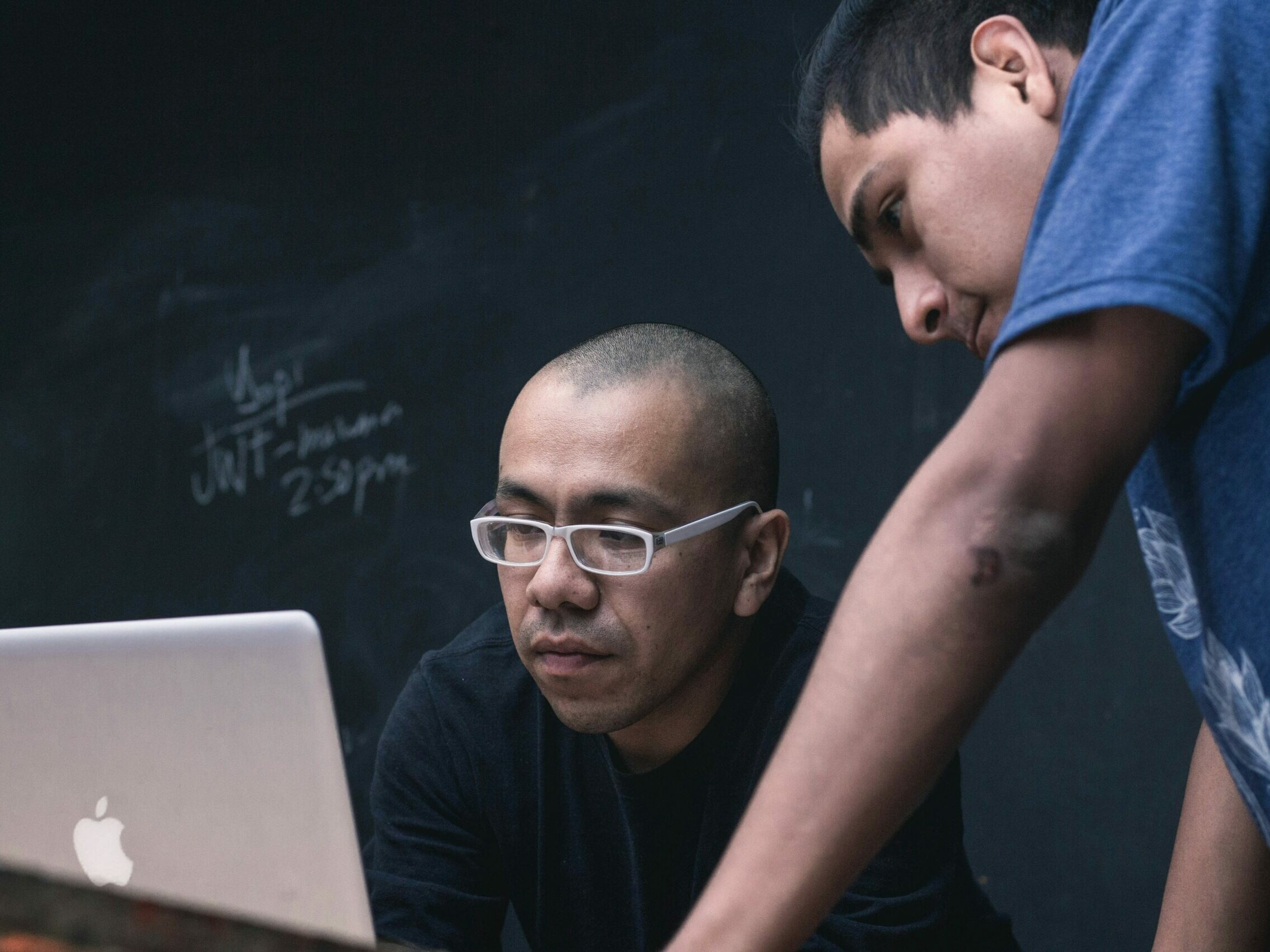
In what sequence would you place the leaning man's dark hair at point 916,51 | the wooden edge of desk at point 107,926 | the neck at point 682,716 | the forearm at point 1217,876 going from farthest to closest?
the neck at point 682,716
the forearm at point 1217,876
the leaning man's dark hair at point 916,51
the wooden edge of desk at point 107,926

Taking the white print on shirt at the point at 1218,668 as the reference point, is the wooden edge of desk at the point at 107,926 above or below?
above

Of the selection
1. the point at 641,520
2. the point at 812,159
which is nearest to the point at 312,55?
the point at 641,520

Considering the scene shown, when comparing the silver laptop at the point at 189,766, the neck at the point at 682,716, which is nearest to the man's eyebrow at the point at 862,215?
the silver laptop at the point at 189,766

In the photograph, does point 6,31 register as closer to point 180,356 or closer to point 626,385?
point 180,356

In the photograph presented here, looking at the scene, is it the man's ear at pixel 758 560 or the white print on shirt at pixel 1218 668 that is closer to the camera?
the white print on shirt at pixel 1218 668

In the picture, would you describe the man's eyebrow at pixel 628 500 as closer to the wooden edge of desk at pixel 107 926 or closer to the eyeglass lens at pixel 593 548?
the eyeglass lens at pixel 593 548

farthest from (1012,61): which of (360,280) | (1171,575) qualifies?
(360,280)

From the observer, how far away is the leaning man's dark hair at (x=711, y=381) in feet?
4.73

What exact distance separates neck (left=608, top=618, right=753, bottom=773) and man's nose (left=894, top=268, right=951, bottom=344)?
670mm

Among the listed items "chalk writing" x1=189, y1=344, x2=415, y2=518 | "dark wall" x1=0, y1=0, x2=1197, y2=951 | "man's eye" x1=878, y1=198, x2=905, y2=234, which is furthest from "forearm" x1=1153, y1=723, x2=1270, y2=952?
"chalk writing" x1=189, y1=344, x2=415, y2=518

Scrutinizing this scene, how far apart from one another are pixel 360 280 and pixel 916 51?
6.11 ft

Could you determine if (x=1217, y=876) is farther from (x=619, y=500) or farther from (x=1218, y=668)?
(x=619, y=500)

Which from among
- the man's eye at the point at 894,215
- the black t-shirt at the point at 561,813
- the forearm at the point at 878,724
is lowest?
the black t-shirt at the point at 561,813

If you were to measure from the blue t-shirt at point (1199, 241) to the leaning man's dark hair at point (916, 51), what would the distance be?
0.36ft
